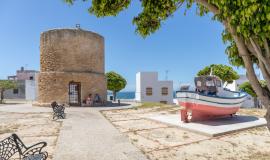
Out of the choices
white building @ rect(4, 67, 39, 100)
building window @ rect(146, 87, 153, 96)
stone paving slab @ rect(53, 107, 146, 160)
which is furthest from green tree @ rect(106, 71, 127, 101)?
stone paving slab @ rect(53, 107, 146, 160)

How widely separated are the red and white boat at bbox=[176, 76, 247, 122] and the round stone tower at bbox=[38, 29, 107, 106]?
13213 mm

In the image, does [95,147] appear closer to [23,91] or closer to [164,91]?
[164,91]

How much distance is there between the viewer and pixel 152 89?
56031 mm

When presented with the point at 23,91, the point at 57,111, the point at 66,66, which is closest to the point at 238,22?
the point at 57,111

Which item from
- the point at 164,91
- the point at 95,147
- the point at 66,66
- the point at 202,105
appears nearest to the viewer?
the point at 95,147

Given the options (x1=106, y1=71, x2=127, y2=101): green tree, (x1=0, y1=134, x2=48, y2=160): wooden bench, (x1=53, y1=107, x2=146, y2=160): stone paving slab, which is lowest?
(x1=53, y1=107, x2=146, y2=160): stone paving slab

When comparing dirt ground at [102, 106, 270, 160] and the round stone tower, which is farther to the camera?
the round stone tower

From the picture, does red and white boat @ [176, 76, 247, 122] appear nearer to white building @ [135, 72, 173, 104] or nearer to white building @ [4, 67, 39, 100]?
white building @ [135, 72, 173, 104]

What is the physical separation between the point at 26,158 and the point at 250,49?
5.15 meters

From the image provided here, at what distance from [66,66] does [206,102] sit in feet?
51.6

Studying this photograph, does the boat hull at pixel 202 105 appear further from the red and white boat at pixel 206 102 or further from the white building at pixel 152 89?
the white building at pixel 152 89

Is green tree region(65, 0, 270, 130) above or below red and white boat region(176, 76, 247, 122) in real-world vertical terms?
above

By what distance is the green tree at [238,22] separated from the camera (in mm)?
2816

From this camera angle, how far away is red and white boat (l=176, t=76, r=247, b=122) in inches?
495
